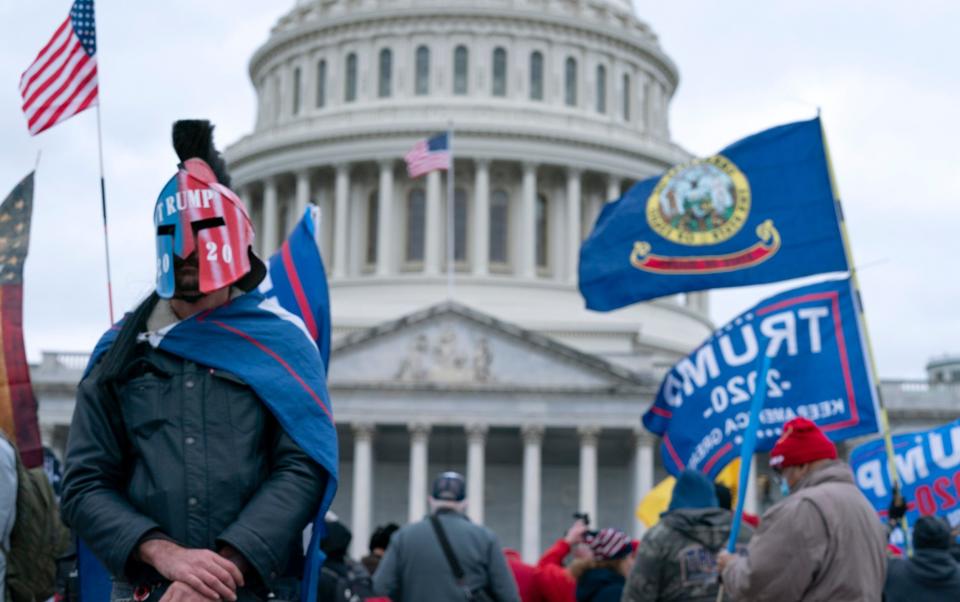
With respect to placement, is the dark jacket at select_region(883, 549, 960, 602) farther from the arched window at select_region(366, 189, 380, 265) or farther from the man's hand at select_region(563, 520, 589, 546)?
the arched window at select_region(366, 189, 380, 265)

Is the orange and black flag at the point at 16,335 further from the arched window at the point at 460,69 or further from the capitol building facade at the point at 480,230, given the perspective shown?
the arched window at the point at 460,69

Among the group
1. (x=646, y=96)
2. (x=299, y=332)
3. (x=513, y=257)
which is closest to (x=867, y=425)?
(x=299, y=332)

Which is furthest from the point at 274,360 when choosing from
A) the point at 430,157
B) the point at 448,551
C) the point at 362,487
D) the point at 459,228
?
the point at 459,228

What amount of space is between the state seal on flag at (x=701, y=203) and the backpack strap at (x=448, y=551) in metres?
4.20

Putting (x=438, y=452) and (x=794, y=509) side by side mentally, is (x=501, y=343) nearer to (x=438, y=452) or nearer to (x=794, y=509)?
(x=438, y=452)

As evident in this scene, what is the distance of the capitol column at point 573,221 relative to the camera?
221 ft

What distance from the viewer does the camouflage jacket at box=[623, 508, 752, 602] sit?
9268 mm

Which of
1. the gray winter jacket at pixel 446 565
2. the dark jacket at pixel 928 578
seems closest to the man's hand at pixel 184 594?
the gray winter jacket at pixel 446 565

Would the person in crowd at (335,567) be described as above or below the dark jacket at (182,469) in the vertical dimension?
below

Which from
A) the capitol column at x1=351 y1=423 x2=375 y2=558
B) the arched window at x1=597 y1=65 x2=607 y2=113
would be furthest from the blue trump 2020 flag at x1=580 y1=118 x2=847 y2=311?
the arched window at x1=597 y1=65 x2=607 y2=113

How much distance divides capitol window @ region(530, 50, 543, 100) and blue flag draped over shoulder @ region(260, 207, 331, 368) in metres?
59.7

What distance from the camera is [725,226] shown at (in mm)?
13031

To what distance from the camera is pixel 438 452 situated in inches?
2223

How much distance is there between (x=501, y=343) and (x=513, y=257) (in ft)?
45.3
